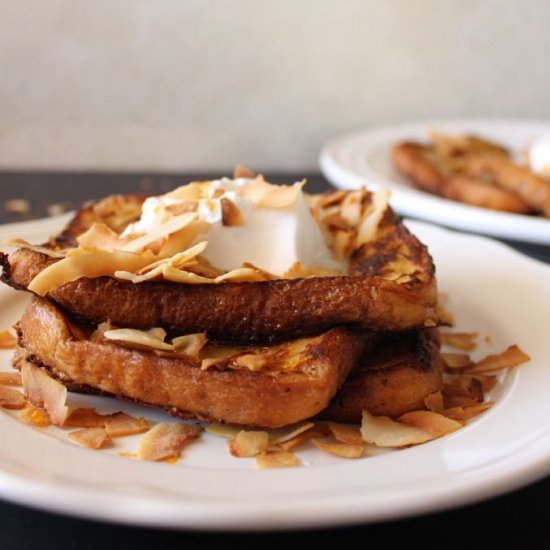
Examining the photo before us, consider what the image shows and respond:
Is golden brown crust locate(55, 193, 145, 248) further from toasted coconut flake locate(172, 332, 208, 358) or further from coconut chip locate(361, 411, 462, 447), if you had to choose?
coconut chip locate(361, 411, 462, 447)

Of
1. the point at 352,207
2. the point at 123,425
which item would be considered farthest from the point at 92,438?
the point at 352,207

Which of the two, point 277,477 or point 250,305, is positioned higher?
point 250,305

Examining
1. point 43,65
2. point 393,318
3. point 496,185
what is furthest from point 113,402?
point 43,65

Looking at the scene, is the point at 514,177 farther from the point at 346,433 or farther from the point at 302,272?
the point at 346,433

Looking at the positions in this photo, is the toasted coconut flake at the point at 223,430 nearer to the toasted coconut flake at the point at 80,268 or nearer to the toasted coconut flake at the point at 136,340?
the toasted coconut flake at the point at 136,340

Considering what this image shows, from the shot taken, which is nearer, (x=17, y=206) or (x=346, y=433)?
(x=346, y=433)

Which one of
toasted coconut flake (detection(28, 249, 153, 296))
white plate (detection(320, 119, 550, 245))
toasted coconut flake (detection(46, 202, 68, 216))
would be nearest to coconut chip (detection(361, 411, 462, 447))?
toasted coconut flake (detection(28, 249, 153, 296))

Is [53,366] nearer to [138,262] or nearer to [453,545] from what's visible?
[138,262]
